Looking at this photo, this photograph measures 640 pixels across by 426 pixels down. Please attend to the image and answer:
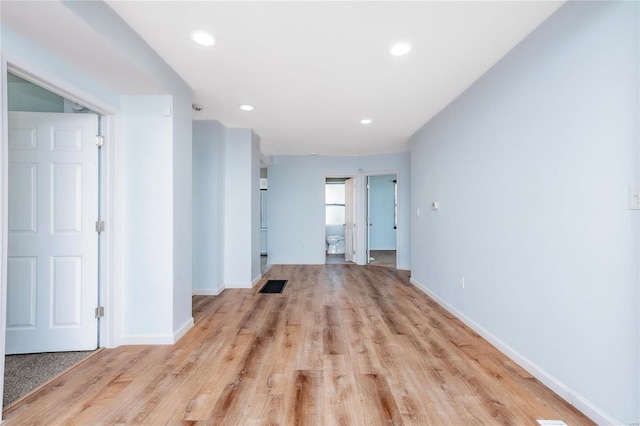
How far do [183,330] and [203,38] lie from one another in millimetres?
2460

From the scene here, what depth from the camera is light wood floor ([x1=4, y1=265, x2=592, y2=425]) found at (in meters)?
1.63

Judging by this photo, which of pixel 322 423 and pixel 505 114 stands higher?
pixel 505 114

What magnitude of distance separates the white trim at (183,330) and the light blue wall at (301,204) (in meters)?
3.54

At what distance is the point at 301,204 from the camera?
6.48 m

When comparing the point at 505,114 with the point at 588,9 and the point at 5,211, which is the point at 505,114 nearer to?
the point at 588,9

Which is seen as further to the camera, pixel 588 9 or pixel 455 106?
pixel 455 106

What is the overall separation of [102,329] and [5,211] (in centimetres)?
132

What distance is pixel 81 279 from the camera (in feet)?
7.86

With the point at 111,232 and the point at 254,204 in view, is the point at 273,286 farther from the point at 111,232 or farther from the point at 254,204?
the point at 111,232

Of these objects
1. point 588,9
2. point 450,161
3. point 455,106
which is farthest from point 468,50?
point 450,161

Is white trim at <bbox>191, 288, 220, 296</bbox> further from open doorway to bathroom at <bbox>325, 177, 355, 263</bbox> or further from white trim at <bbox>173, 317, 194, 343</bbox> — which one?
open doorway to bathroom at <bbox>325, 177, 355, 263</bbox>

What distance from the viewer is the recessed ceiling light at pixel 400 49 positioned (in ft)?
6.97

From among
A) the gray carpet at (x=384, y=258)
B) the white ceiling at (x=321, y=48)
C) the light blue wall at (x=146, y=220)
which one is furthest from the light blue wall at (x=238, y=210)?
the gray carpet at (x=384, y=258)

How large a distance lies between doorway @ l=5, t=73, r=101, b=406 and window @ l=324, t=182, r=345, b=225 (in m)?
7.06
